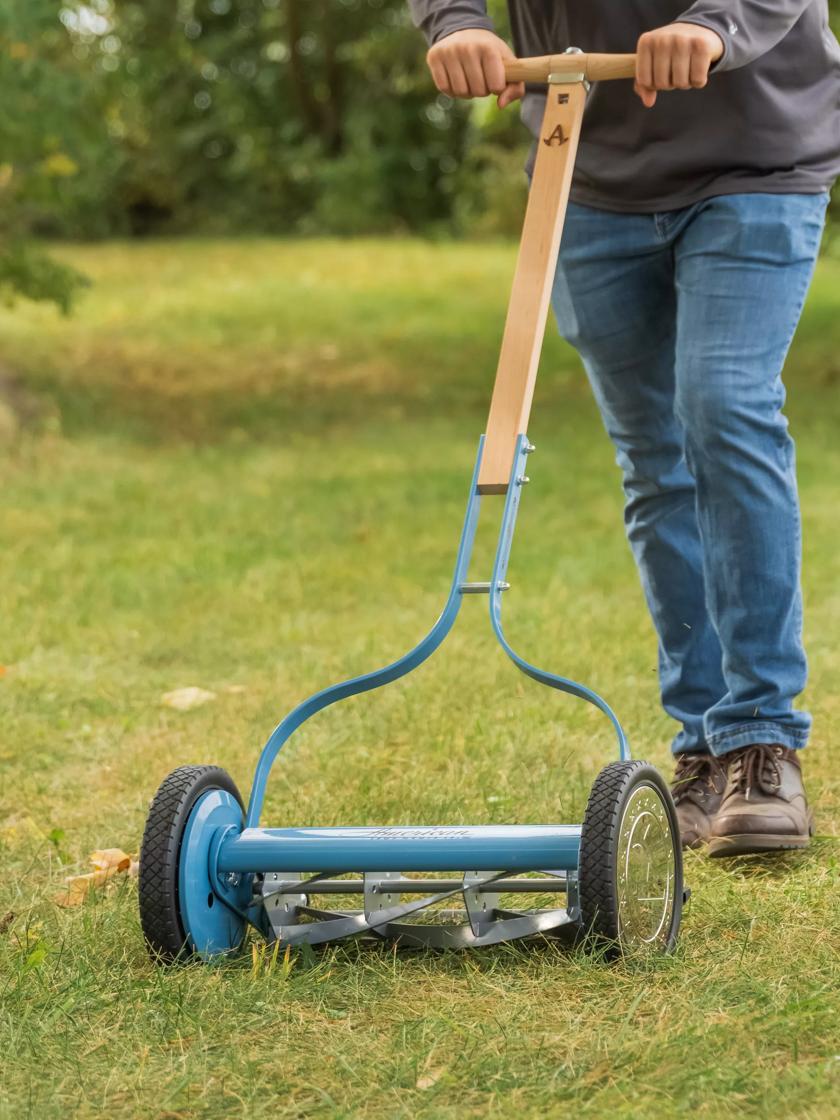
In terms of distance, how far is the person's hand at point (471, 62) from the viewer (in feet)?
8.99

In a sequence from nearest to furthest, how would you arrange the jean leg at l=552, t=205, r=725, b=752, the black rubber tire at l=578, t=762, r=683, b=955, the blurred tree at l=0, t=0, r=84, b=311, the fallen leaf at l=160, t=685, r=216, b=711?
the black rubber tire at l=578, t=762, r=683, b=955 < the jean leg at l=552, t=205, r=725, b=752 < the fallen leaf at l=160, t=685, r=216, b=711 < the blurred tree at l=0, t=0, r=84, b=311

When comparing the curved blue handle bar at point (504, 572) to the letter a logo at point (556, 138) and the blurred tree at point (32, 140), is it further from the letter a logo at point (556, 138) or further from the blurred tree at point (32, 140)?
the blurred tree at point (32, 140)

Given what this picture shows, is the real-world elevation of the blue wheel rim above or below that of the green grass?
above

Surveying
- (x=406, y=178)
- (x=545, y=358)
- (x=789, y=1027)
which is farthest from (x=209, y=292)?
(x=789, y=1027)

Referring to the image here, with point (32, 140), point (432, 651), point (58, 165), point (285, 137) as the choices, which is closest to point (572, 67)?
point (432, 651)

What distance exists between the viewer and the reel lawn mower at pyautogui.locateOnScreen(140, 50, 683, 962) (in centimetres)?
236

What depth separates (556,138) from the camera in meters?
2.79

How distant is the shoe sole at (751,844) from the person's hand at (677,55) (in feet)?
4.04

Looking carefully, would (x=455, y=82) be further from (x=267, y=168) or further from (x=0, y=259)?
(x=267, y=168)

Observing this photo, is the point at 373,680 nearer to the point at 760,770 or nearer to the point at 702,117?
the point at 760,770

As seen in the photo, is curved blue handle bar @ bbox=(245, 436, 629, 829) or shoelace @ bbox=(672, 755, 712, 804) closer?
curved blue handle bar @ bbox=(245, 436, 629, 829)

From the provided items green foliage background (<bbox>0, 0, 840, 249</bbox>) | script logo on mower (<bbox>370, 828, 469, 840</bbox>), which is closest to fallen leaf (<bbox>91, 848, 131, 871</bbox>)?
script logo on mower (<bbox>370, 828, 469, 840</bbox>)

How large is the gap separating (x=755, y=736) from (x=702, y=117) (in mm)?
1067

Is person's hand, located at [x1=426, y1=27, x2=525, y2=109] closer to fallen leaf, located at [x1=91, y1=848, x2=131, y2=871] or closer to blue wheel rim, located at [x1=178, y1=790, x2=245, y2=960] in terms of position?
blue wheel rim, located at [x1=178, y1=790, x2=245, y2=960]
